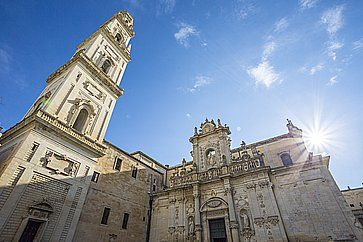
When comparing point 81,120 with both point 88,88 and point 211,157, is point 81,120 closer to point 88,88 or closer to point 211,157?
point 88,88

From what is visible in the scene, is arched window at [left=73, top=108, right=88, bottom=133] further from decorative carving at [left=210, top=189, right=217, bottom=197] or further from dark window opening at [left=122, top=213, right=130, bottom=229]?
decorative carving at [left=210, top=189, right=217, bottom=197]

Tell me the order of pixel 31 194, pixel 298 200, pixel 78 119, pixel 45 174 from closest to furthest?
1. pixel 31 194
2. pixel 45 174
3. pixel 298 200
4. pixel 78 119

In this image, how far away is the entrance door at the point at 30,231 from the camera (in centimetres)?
1124

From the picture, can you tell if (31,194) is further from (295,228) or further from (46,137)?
(295,228)

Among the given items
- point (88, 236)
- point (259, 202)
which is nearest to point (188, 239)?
point (259, 202)

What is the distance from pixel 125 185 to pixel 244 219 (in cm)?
1139

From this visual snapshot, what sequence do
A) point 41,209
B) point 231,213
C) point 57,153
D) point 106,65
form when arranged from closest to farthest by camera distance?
point 41,209, point 57,153, point 231,213, point 106,65

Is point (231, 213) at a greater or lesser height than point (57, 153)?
lesser

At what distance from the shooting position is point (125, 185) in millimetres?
19781

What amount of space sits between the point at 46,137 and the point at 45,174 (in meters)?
2.51

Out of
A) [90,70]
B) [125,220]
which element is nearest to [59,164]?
[125,220]

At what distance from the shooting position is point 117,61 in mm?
24516

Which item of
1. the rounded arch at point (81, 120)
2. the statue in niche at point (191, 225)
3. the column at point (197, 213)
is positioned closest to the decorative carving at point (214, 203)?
the column at point (197, 213)

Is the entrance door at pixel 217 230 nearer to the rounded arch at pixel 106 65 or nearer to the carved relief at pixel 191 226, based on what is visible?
the carved relief at pixel 191 226
